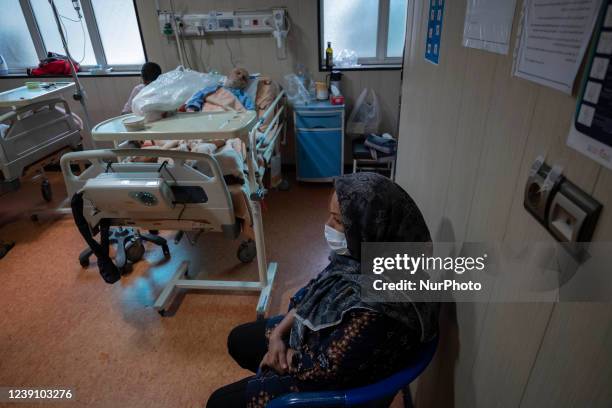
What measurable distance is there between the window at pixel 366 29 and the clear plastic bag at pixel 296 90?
11.8 inches

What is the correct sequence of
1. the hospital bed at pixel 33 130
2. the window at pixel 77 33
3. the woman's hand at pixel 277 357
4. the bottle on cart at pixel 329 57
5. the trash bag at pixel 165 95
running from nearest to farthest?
the woman's hand at pixel 277 357 < the trash bag at pixel 165 95 < the hospital bed at pixel 33 130 < the bottle on cart at pixel 329 57 < the window at pixel 77 33

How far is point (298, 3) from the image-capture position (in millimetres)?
3244

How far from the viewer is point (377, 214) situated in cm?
98

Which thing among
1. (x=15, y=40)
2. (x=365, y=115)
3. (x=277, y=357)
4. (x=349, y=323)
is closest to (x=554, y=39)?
(x=349, y=323)

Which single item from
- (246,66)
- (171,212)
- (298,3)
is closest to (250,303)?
(171,212)

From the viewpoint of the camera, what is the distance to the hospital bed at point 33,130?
98.8 inches

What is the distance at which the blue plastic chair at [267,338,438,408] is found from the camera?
91 cm

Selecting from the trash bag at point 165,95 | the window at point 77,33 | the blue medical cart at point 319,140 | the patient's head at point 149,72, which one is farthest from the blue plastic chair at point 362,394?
the window at point 77,33

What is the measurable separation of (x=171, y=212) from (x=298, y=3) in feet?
7.91

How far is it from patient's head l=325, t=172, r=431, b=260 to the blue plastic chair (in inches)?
12.7

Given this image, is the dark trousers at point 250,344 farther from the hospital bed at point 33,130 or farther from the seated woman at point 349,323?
the hospital bed at point 33,130

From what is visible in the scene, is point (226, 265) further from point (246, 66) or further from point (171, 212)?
point (246, 66)

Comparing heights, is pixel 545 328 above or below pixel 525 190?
below

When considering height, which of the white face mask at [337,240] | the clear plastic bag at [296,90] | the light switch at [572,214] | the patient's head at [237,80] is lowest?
the white face mask at [337,240]
